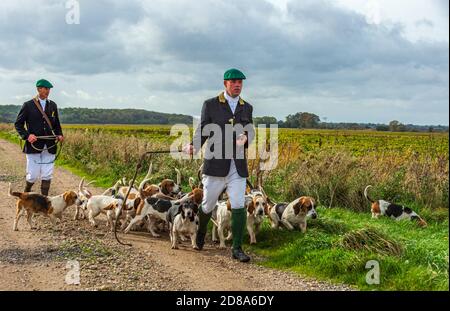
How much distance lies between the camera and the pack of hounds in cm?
899

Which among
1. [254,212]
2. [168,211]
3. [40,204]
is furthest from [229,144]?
[40,204]

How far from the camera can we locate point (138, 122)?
131m

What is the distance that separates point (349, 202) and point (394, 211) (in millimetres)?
1481

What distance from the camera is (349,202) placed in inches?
511

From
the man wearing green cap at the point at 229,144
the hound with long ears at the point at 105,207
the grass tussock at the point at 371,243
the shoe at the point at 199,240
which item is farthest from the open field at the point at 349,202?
the hound with long ears at the point at 105,207

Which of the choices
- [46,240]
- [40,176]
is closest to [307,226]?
[46,240]

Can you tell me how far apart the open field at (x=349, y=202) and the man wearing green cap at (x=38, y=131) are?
15.3 ft

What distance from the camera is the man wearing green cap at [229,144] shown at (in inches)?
313

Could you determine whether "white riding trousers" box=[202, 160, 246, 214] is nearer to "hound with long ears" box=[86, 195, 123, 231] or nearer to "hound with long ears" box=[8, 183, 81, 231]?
"hound with long ears" box=[86, 195, 123, 231]

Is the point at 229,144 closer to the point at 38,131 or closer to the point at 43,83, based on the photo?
the point at 43,83

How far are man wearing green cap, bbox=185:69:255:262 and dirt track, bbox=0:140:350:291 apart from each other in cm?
82

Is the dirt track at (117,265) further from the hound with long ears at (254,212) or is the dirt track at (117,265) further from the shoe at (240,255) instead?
the hound with long ears at (254,212)

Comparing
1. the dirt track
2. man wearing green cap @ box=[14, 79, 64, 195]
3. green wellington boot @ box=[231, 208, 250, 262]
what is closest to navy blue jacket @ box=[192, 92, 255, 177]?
green wellington boot @ box=[231, 208, 250, 262]
